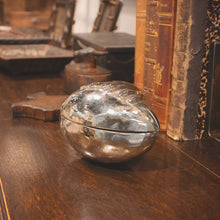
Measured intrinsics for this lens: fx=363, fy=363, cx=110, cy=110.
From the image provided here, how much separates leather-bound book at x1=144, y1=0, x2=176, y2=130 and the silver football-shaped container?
221 millimetres

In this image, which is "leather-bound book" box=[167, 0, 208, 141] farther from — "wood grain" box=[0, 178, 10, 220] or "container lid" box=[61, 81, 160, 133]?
"wood grain" box=[0, 178, 10, 220]

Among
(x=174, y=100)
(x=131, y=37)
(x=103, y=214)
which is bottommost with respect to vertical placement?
(x=103, y=214)

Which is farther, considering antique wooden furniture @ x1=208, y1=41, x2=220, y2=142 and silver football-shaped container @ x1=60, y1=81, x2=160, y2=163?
antique wooden furniture @ x1=208, y1=41, x2=220, y2=142

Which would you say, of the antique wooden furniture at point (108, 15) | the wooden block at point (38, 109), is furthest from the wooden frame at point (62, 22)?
the wooden block at point (38, 109)

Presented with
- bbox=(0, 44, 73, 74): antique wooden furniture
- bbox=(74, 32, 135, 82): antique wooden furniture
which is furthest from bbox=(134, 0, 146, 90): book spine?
bbox=(0, 44, 73, 74): antique wooden furniture

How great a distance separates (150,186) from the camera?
72 centimetres

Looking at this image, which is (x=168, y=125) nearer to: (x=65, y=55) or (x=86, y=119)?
(x=86, y=119)

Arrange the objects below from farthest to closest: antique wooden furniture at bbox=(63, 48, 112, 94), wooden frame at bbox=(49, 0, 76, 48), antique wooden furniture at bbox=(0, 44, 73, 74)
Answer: wooden frame at bbox=(49, 0, 76, 48) < antique wooden furniture at bbox=(0, 44, 73, 74) < antique wooden furniture at bbox=(63, 48, 112, 94)

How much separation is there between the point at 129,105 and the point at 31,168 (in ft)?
0.85

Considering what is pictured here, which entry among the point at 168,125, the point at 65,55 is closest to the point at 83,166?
the point at 168,125

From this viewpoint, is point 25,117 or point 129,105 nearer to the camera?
point 129,105

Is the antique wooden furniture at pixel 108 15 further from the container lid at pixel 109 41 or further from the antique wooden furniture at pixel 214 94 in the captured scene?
the antique wooden furniture at pixel 214 94

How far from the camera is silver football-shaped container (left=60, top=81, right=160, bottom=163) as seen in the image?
2.37 feet

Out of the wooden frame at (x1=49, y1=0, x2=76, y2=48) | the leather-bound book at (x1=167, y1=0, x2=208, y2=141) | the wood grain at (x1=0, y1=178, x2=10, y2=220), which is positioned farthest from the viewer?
the wooden frame at (x1=49, y1=0, x2=76, y2=48)
